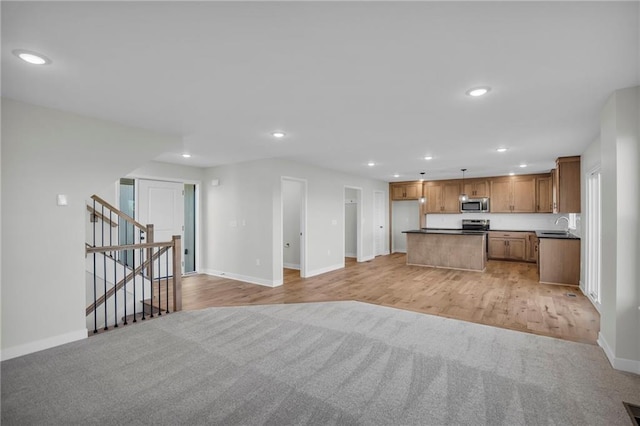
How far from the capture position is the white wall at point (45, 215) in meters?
2.70

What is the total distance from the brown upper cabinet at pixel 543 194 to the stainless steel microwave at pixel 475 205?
1.19 m

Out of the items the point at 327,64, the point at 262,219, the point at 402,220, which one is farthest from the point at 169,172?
the point at 402,220

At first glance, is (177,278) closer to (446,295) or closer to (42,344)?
(42,344)

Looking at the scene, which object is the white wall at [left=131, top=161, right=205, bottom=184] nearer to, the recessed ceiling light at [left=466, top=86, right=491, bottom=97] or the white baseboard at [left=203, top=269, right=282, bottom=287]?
the white baseboard at [left=203, top=269, right=282, bottom=287]

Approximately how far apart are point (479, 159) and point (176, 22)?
5755 millimetres

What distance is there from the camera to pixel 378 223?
30.7ft

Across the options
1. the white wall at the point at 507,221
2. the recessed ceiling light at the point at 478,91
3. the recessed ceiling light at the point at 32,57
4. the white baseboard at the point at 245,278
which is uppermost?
the recessed ceiling light at the point at 32,57

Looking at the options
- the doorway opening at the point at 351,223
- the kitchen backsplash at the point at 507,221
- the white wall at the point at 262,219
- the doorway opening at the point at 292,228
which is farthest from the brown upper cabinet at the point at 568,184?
the doorway opening at the point at 292,228

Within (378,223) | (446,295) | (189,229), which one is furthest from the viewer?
(378,223)

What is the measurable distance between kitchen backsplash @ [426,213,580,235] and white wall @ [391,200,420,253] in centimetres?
53

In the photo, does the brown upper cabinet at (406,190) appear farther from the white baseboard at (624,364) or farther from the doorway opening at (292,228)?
the white baseboard at (624,364)

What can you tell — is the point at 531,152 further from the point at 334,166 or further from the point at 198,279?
the point at 198,279

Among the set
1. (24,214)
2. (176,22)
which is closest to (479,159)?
(176,22)

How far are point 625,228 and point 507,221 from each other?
6.77m
